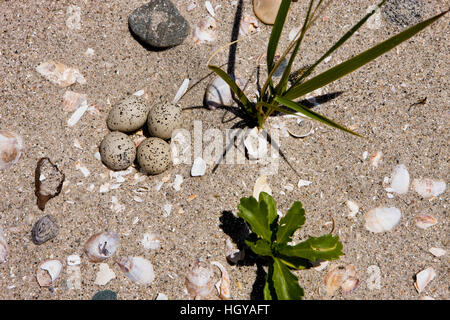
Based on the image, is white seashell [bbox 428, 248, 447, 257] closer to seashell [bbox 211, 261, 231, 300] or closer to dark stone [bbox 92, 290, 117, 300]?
seashell [bbox 211, 261, 231, 300]

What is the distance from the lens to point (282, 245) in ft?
4.83

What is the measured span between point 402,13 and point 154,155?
1.41 meters

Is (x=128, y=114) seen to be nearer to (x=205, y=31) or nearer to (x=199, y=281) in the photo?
(x=205, y=31)

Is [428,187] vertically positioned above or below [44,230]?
above

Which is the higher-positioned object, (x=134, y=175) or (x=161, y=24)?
(x=161, y=24)

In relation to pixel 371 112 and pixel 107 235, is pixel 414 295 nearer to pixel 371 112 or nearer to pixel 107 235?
pixel 371 112

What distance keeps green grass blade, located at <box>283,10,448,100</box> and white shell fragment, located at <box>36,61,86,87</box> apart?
3.22 feet

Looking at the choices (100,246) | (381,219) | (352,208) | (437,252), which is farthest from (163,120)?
(437,252)

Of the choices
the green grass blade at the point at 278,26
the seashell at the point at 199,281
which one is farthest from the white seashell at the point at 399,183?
the seashell at the point at 199,281

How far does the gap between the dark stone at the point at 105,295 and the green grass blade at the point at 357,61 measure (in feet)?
3.56

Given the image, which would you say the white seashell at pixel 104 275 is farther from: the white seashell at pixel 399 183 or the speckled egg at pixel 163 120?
the white seashell at pixel 399 183

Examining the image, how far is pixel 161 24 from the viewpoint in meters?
1.76

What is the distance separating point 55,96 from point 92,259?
76 centimetres
